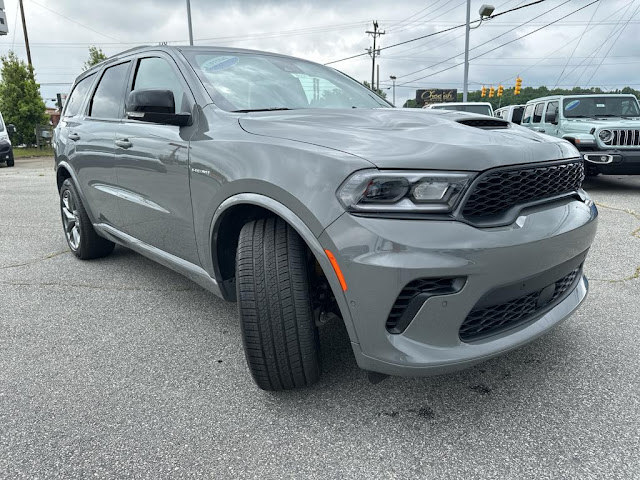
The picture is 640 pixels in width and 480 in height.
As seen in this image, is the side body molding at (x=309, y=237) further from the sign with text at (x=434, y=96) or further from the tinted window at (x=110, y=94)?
the sign with text at (x=434, y=96)

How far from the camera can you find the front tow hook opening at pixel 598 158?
7.84 m

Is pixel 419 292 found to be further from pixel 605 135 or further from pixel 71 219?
pixel 605 135

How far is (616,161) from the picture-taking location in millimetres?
7793

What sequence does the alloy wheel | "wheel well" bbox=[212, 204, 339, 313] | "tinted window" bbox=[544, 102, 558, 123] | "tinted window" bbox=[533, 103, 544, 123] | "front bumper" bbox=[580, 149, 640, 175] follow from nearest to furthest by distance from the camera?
1. "wheel well" bbox=[212, 204, 339, 313]
2. the alloy wheel
3. "front bumper" bbox=[580, 149, 640, 175]
4. "tinted window" bbox=[544, 102, 558, 123]
5. "tinted window" bbox=[533, 103, 544, 123]

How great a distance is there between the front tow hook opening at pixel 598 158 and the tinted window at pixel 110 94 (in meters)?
7.24

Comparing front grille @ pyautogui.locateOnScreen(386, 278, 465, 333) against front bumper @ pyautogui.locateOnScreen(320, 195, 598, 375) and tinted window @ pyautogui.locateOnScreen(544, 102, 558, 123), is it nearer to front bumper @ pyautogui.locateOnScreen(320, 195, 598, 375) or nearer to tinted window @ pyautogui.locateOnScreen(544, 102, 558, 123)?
front bumper @ pyautogui.locateOnScreen(320, 195, 598, 375)

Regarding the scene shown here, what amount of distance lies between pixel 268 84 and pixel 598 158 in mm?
7010

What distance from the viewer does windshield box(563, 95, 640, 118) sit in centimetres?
891

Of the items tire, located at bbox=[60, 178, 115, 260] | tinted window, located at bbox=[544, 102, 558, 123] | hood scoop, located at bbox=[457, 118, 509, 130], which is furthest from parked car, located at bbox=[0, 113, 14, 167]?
hood scoop, located at bbox=[457, 118, 509, 130]

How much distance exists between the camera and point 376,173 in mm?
1688

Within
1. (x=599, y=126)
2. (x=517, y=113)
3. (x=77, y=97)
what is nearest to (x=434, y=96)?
(x=517, y=113)

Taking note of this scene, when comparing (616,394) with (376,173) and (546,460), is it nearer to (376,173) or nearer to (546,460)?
(546,460)

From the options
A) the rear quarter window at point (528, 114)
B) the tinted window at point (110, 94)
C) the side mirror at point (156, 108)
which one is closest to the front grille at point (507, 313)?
the side mirror at point (156, 108)

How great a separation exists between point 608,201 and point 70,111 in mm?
7143
